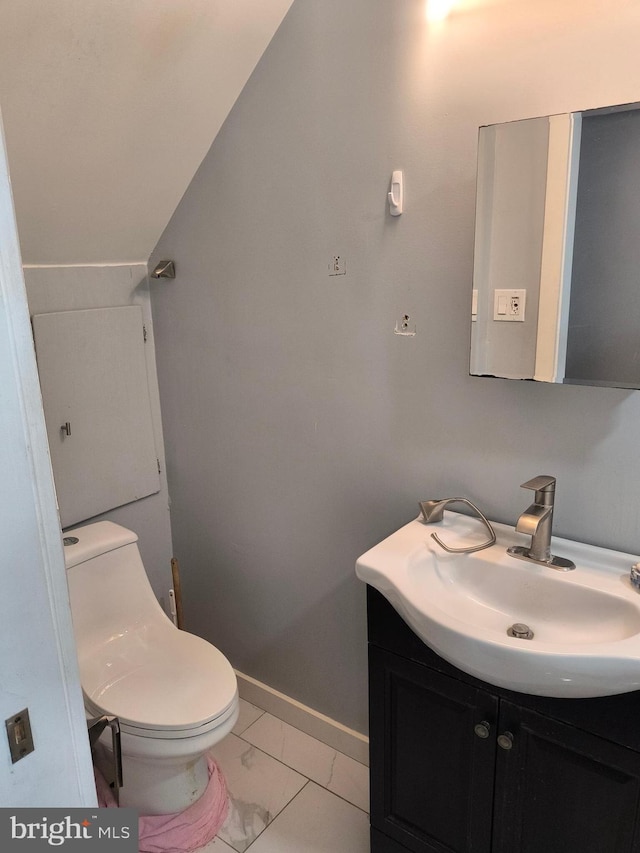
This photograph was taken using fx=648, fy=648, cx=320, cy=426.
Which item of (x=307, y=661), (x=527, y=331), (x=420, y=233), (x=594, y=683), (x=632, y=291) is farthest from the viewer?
(x=307, y=661)

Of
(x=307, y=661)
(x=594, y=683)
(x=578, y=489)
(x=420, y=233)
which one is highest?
(x=420, y=233)

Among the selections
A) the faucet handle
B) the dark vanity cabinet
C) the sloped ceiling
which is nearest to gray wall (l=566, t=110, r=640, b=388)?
the faucet handle

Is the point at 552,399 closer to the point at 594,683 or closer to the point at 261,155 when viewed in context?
the point at 594,683

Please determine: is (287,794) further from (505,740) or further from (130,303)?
(130,303)

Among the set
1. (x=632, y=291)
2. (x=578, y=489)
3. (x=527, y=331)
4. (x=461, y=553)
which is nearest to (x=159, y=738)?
(x=461, y=553)

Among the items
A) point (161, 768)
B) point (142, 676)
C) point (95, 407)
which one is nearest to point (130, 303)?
point (95, 407)

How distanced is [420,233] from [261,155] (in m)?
0.55

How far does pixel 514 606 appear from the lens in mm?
1393

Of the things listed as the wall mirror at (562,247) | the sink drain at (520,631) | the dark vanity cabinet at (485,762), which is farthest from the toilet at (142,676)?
the wall mirror at (562,247)

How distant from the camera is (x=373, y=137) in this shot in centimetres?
155

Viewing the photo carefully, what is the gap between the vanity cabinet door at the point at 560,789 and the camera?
1150mm

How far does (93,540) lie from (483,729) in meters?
1.19

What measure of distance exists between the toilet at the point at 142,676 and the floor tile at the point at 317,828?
24 cm

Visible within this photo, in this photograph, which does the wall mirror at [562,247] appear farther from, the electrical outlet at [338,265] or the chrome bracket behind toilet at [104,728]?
the chrome bracket behind toilet at [104,728]
